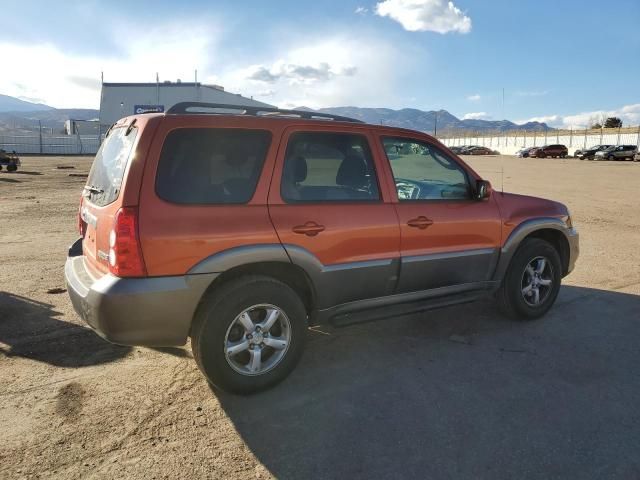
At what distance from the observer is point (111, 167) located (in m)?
3.22

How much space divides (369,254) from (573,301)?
9.66 feet

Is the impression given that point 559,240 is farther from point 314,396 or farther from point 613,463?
point 314,396

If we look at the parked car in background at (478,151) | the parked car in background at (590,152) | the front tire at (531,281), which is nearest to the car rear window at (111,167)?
the front tire at (531,281)

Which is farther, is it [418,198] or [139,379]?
[418,198]

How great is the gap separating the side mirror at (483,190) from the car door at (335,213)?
3.17 ft

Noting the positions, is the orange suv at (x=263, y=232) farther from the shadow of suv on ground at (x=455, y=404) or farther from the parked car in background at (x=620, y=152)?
the parked car in background at (x=620, y=152)

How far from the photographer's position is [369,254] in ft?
11.9

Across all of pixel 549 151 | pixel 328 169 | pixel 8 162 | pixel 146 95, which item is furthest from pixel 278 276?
pixel 146 95

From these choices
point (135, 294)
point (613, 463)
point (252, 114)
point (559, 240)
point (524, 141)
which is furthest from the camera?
point (524, 141)

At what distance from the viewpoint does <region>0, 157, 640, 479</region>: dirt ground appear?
256 cm

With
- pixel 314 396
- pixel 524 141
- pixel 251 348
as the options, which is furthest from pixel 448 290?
pixel 524 141

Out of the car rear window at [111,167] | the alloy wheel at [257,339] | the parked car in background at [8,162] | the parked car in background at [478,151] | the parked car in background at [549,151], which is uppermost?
the parked car in background at [478,151]

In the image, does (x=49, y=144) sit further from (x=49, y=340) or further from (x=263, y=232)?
(x=263, y=232)

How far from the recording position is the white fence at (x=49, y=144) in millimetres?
45656
